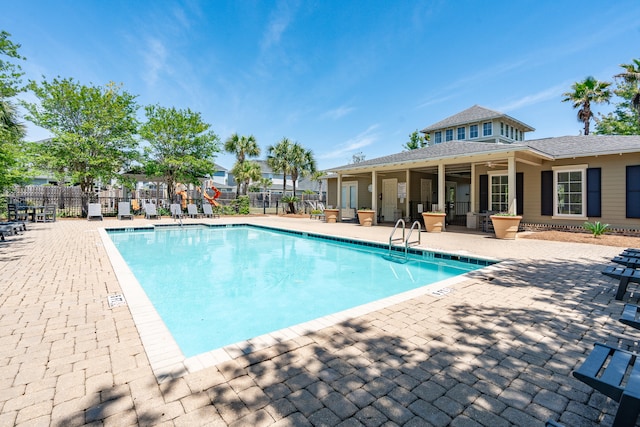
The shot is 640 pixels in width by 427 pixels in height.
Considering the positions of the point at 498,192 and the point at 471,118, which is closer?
the point at 498,192

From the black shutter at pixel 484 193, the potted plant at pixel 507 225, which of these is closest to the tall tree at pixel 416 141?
the black shutter at pixel 484 193

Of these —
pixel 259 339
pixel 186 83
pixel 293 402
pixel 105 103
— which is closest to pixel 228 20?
pixel 186 83

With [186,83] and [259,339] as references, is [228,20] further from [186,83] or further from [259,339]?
[259,339]

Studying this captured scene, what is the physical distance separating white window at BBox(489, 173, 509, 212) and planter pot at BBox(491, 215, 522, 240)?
11.3ft

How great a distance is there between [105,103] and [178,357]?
20.3 metres

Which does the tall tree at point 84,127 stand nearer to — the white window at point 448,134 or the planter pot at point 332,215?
the planter pot at point 332,215

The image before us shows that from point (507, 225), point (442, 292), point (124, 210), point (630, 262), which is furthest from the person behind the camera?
point (124, 210)

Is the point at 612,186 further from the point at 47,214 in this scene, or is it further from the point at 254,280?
the point at 47,214

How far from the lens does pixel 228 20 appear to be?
40.9 feet

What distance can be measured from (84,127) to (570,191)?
23661 millimetres

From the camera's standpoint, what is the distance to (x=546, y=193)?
11.8 meters

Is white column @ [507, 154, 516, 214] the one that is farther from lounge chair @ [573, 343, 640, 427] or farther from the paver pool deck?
lounge chair @ [573, 343, 640, 427]

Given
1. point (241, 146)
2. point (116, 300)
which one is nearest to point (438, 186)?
point (116, 300)

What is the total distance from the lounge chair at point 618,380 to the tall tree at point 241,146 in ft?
93.2
